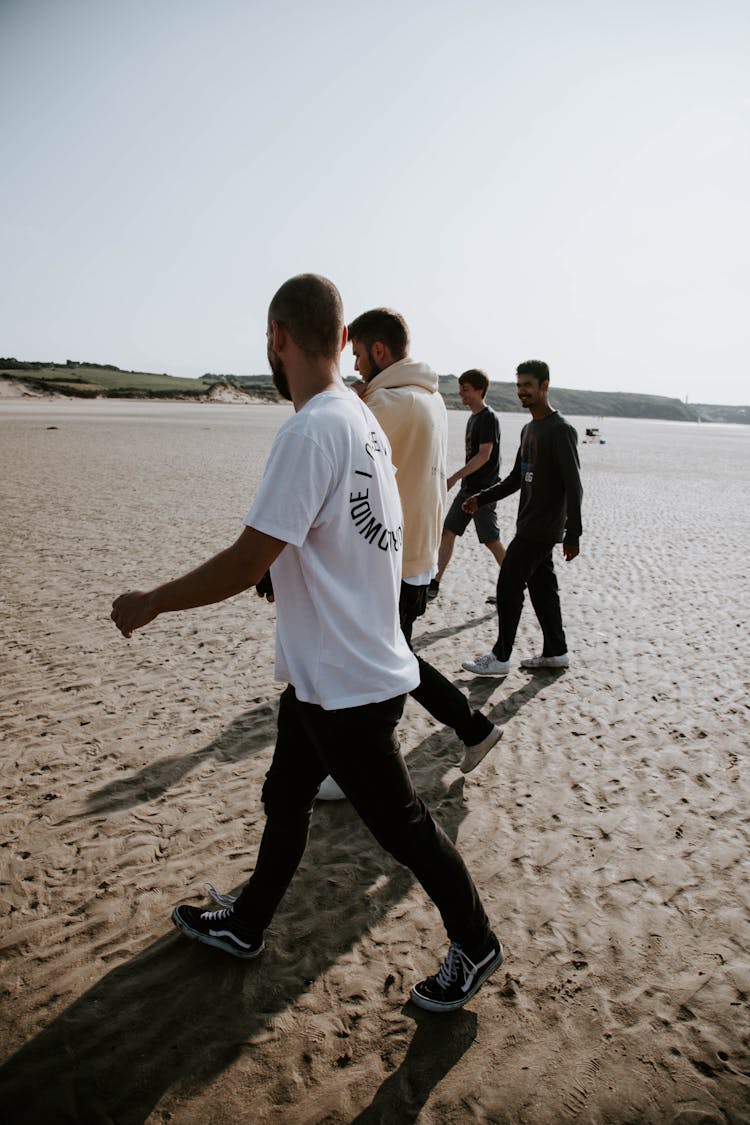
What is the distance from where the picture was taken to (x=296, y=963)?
2.54 meters

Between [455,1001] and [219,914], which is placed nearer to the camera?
[455,1001]

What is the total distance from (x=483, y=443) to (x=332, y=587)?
200 inches

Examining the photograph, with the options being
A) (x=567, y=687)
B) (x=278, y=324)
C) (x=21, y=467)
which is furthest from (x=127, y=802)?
(x=21, y=467)

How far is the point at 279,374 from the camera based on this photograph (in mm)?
2143

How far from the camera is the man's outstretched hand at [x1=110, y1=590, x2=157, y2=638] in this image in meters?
1.92

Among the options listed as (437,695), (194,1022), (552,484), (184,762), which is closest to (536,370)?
(552,484)

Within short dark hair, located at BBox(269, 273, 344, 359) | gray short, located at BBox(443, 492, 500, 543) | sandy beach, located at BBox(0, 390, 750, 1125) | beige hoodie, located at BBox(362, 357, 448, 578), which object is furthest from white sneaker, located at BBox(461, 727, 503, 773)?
gray short, located at BBox(443, 492, 500, 543)

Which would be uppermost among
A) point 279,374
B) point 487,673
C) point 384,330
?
point 384,330

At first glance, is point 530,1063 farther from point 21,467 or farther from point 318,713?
point 21,467

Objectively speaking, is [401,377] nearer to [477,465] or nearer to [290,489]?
[290,489]

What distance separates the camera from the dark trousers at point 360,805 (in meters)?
2.00

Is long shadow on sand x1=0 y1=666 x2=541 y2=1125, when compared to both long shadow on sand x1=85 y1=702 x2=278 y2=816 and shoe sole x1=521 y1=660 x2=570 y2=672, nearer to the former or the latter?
long shadow on sand x1=85 y1=702 x2=278 y2=816

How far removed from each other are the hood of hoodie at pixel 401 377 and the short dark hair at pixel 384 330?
0.25 feet

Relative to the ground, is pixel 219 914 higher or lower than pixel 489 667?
lower
